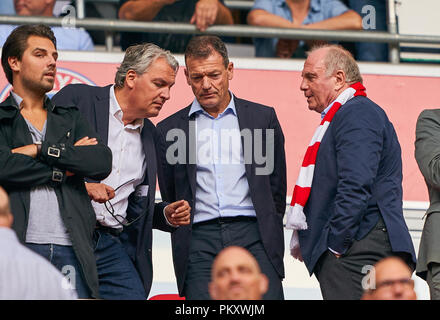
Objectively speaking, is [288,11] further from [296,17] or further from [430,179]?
[430,179]

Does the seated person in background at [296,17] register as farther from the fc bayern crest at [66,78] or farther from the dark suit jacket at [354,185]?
the dark suit jacket at [354,185]

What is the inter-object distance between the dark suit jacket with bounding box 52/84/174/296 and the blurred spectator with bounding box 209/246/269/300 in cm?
102

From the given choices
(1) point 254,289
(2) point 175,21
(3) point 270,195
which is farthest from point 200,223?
(2) point 175,21

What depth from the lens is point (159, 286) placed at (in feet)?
20.7

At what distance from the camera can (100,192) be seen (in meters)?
4.71

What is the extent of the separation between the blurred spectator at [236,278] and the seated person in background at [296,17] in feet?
10.8

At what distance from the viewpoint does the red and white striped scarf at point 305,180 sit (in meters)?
5.02

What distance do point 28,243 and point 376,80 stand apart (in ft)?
11.0

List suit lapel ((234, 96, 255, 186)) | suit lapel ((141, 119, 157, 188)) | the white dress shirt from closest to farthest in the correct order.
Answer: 1. the white dress shirt
2. suit lapel ((141, 119, 157, 188))
3. suit lapel ((234, 96, 255, 186))

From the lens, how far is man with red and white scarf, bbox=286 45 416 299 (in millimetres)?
4828

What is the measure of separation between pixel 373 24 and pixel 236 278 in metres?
3.82

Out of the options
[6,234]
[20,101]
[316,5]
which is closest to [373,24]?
[316,5]

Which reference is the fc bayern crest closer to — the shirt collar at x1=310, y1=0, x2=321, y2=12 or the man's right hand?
the shirt collar at x1=310, y1=0, x2=321, y2=12

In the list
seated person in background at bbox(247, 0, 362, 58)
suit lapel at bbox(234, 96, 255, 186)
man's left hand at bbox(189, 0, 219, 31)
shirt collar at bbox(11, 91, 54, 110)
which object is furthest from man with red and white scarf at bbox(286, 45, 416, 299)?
seated person in background at bbox(247, 0, 362, 58)
